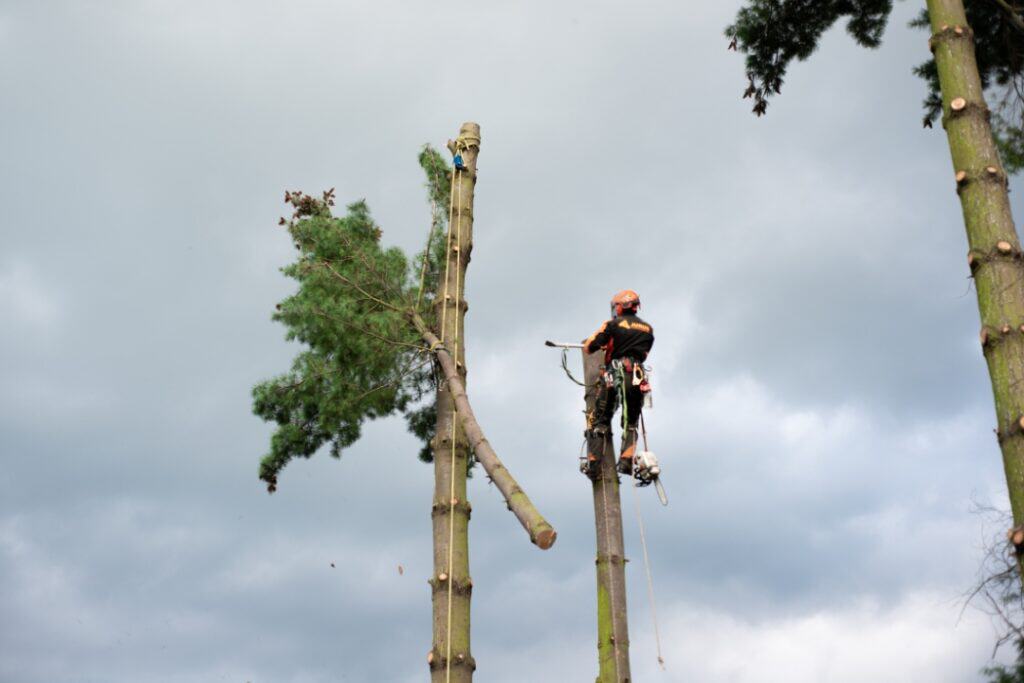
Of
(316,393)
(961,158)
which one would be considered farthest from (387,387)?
(961,158)

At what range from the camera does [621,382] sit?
27.0ft

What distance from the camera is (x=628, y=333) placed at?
8.45 meters

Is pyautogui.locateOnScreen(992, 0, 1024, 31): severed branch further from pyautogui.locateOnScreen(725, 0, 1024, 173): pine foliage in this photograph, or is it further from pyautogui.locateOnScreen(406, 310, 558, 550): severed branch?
pyautogui.locateOnScreen(406, 310, 558, 550): severed branch

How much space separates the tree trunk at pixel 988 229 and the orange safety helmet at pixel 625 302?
2.95 m

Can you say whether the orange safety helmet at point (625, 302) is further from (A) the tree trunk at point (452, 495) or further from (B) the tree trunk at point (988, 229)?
(B) the tree trunk at point (988, 229)

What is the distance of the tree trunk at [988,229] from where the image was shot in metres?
5.53

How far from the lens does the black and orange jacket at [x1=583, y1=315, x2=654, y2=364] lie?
838 centimetres

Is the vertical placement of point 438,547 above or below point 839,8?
below

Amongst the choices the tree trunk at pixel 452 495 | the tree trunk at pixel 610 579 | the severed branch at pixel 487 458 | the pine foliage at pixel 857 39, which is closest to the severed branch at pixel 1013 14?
the pine foliage at pixel 857 39

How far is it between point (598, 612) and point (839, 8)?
19.7ft

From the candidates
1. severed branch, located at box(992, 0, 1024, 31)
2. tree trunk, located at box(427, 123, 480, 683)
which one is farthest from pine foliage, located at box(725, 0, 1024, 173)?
tree trunk, located at box(427, 123, 480, 683)

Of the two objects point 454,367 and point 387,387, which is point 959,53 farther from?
point 387,387

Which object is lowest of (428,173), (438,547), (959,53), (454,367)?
(438,547)

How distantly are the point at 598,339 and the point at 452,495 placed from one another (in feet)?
6.21
